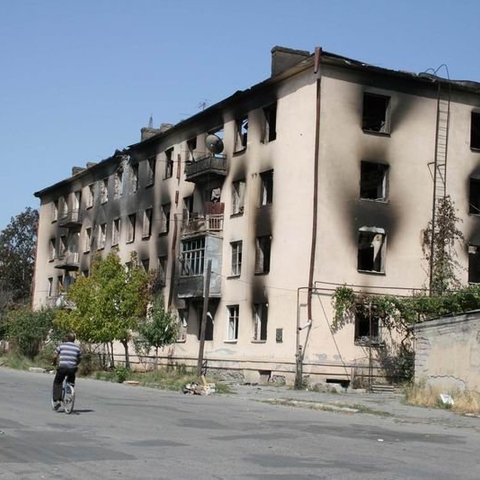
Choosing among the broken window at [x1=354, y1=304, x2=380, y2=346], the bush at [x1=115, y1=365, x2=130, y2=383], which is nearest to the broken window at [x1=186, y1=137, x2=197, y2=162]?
the bush at [x1=115, y1=365, x2=130, y2=383]

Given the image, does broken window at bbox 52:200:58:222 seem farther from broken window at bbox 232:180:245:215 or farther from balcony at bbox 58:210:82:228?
broken window at bbox 232:180:245:215

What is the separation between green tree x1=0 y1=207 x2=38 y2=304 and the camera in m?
83.2

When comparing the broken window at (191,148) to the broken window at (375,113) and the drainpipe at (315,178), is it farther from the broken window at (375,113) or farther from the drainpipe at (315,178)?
the drainpipe at (315,178)

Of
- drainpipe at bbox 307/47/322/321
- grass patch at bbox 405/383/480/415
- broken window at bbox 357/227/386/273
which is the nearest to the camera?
grass patch at bbox 405/383/480/415

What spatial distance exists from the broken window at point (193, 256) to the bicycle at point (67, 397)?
2257 cm

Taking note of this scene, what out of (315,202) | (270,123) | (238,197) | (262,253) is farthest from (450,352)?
(238,197)

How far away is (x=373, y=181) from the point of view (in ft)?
121

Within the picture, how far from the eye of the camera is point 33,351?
54906 mm

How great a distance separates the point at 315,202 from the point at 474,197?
27.1ft

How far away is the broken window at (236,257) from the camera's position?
39256mm

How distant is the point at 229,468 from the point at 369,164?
27.0 meters

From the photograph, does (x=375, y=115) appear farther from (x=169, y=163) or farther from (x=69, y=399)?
(x=69, y=399)

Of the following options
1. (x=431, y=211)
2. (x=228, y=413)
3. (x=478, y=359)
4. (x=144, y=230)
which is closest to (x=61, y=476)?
(x=228, y=413)

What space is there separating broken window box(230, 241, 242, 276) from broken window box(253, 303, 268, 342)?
2.34m
